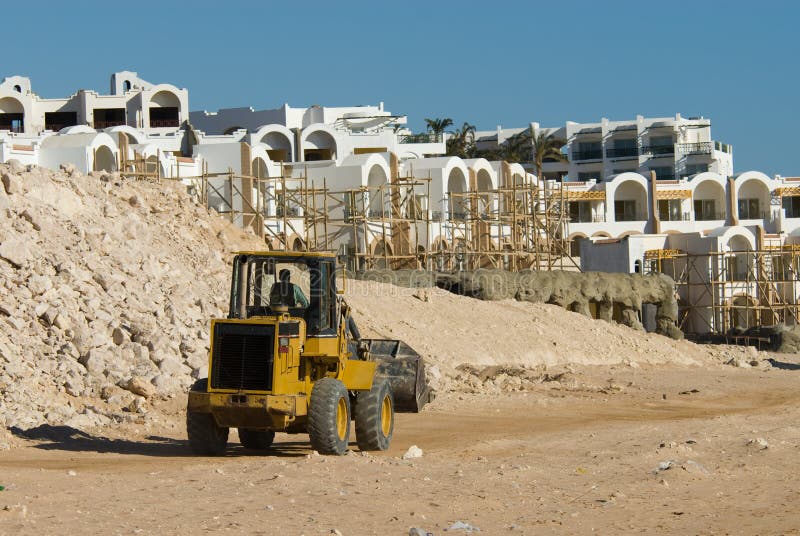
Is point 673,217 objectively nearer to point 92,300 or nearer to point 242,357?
point 92,300

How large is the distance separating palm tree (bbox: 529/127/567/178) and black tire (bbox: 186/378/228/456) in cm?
6518

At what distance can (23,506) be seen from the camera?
9602 millimetres

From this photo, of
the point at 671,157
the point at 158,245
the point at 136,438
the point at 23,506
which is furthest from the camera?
the point at 671,157

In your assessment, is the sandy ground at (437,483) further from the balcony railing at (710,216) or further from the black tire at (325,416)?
the balcony railing at (710,216)

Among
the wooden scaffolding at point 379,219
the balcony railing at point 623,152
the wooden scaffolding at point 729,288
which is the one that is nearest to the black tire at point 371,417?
the wooden scaffolding at point 379,219

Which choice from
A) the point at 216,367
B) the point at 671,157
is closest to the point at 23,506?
the point at 216,367

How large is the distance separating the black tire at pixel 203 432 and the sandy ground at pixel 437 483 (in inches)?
8.5

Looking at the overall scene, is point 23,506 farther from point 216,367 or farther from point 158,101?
point 158,101

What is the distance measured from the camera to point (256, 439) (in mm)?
15141

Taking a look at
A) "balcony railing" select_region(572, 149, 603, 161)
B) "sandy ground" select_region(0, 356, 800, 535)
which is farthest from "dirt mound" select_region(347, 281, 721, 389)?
"balcony railing" select_region(572, 149, 603, 161)

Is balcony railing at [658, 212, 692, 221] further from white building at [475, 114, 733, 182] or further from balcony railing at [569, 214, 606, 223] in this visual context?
white building at [475, 114, 733, 182]

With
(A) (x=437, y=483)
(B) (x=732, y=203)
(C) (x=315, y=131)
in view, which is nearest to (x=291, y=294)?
(A) (x=437, y=483)

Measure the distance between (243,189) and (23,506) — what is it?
33.4 meters

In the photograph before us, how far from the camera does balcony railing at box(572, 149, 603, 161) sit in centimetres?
7931
